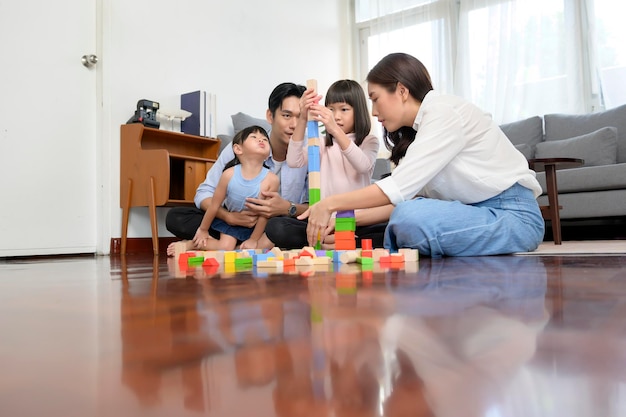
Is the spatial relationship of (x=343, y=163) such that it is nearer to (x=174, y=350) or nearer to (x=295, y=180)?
(x=295, y=180)

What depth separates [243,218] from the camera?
7.34 feet

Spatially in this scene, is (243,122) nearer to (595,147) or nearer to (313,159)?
(313,159)

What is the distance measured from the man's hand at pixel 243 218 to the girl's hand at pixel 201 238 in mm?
115

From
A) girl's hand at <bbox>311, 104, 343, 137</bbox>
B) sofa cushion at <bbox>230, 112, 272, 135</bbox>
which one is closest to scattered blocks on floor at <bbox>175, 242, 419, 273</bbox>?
girl's hand at <bbox>311, 104, 343, 137</bbox>

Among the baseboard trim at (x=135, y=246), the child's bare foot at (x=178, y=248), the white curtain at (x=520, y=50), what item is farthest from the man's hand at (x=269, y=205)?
the white curtain at (x=520, y=50)

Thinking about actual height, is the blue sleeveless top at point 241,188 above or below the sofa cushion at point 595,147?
below

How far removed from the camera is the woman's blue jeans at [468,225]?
1.49 metres

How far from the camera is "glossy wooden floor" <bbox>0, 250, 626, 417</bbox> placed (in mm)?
210

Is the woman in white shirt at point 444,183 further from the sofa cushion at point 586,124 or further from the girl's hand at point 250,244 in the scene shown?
the sofa cushion at point 586,124

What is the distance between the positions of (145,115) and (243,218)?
1307 millimetres

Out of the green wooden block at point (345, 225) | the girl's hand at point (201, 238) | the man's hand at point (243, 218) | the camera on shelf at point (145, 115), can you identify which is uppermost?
the camera on shelf at point (145, 115)

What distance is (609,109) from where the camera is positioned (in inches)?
153

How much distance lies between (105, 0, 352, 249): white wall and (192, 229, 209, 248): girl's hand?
1.12 metres

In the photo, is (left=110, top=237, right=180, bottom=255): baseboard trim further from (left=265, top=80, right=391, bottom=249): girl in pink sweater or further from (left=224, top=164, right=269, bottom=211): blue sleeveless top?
(left=265, top=80, right=391, bottom=249): girl in pink sweater
